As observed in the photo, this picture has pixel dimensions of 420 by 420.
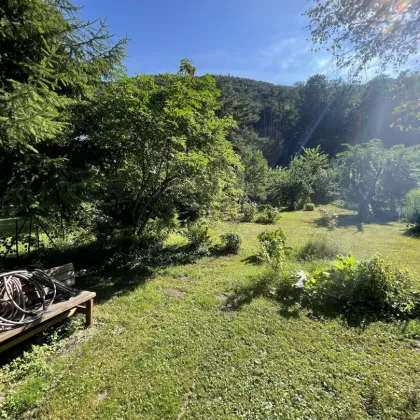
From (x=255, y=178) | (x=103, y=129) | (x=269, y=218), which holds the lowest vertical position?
(x=269, y=218)

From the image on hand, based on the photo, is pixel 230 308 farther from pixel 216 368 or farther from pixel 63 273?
pixel 63 273

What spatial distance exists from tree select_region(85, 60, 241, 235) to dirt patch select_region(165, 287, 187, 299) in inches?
88.1

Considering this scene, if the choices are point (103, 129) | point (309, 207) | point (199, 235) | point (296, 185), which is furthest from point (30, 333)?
point (296, 185)

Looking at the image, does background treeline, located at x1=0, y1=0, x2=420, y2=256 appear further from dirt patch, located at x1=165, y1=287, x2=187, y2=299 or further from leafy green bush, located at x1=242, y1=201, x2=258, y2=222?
leafy green bush, located at x1=242, y1=201, x2=258, y2=222

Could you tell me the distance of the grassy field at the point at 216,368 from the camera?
2.07 m

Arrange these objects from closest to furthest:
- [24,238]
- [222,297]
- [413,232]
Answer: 1. [222,297]
2. [24,238]
3. [413,232]

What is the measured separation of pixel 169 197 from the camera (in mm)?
6262

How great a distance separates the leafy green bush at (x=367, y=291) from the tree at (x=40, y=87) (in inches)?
167

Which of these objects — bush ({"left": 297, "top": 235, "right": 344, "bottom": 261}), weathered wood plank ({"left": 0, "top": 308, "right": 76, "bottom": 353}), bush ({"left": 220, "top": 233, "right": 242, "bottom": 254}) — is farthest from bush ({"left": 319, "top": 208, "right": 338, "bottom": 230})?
weathered wood plank ({"left": 0, "top": 308, "right": 76, "bottom": 353})

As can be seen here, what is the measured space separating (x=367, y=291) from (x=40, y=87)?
561 cm

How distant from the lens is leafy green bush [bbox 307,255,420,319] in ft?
11.8

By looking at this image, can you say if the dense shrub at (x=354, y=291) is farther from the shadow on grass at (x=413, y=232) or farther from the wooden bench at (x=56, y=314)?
the shadow on grass at (x=413, y=232)

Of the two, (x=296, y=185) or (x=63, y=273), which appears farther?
(x=296, y=185)

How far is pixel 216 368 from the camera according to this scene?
2.53 m
